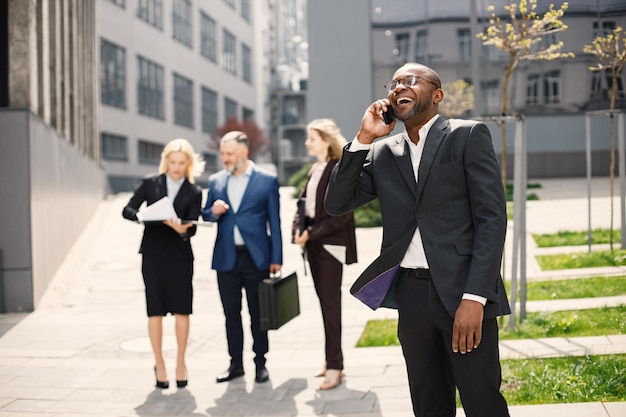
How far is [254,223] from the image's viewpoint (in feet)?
22.8

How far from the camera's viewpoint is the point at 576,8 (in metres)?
7.59

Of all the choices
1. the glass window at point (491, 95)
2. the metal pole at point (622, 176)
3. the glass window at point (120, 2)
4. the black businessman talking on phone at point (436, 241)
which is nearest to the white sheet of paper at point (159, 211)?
the black businessman talking on phone at point (436, 241)

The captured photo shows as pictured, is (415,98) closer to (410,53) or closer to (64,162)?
(64,162)

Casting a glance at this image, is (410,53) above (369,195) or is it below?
above

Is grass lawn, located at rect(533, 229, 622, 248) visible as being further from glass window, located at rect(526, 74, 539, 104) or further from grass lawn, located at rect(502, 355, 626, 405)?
glass window, located at rect(526, 74, 539, 104)

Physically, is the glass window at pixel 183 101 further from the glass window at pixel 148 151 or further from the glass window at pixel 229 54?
the glass window at pixel 229 54

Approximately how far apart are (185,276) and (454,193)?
3772mm

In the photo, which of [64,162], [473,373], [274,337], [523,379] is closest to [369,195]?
[473,373]

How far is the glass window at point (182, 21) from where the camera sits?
53.4 metres

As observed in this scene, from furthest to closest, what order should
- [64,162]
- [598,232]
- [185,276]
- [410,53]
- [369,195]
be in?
[410,53] → [64,162] → [598,232] → [185,276] → [369,195]

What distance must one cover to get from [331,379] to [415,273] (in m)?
3.09

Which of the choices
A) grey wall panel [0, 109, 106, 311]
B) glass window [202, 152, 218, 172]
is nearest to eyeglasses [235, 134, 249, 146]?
grey wall panel [0, 109, 106, 311]

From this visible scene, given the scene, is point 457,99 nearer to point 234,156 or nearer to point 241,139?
point 241,139

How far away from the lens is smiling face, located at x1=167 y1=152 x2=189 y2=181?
6867mm
